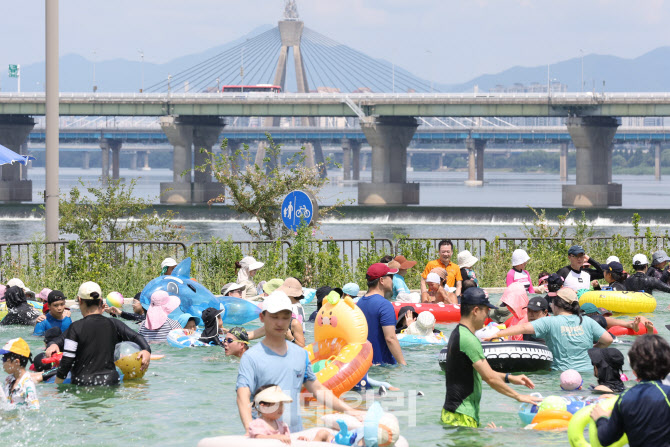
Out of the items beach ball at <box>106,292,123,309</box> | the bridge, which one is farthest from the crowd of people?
the bridge

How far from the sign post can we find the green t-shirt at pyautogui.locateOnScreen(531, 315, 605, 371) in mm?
10357

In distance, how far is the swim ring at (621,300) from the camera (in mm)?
16297

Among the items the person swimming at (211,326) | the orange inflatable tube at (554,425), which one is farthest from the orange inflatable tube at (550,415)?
the person swimming at (211,326)

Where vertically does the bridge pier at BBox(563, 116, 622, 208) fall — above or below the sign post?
above

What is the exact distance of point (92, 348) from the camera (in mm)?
10945

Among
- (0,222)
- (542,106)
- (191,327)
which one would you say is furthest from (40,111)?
(191,327)

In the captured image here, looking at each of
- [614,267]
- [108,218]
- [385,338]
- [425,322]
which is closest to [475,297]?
[385,338]

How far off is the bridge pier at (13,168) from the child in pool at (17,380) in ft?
304

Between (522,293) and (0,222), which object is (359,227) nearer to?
(0,222)

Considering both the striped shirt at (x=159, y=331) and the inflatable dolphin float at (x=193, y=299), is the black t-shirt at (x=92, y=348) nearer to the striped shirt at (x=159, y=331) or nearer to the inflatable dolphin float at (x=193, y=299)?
the striped shirt at (x=159, y=331)

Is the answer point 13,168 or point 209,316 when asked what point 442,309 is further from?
point 13,168

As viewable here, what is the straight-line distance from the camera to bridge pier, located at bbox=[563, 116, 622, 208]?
290 ft

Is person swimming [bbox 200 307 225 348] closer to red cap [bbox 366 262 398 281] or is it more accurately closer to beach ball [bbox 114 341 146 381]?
beach ball [bbox 114 341 146 381]

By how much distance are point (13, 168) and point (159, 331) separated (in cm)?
9107
